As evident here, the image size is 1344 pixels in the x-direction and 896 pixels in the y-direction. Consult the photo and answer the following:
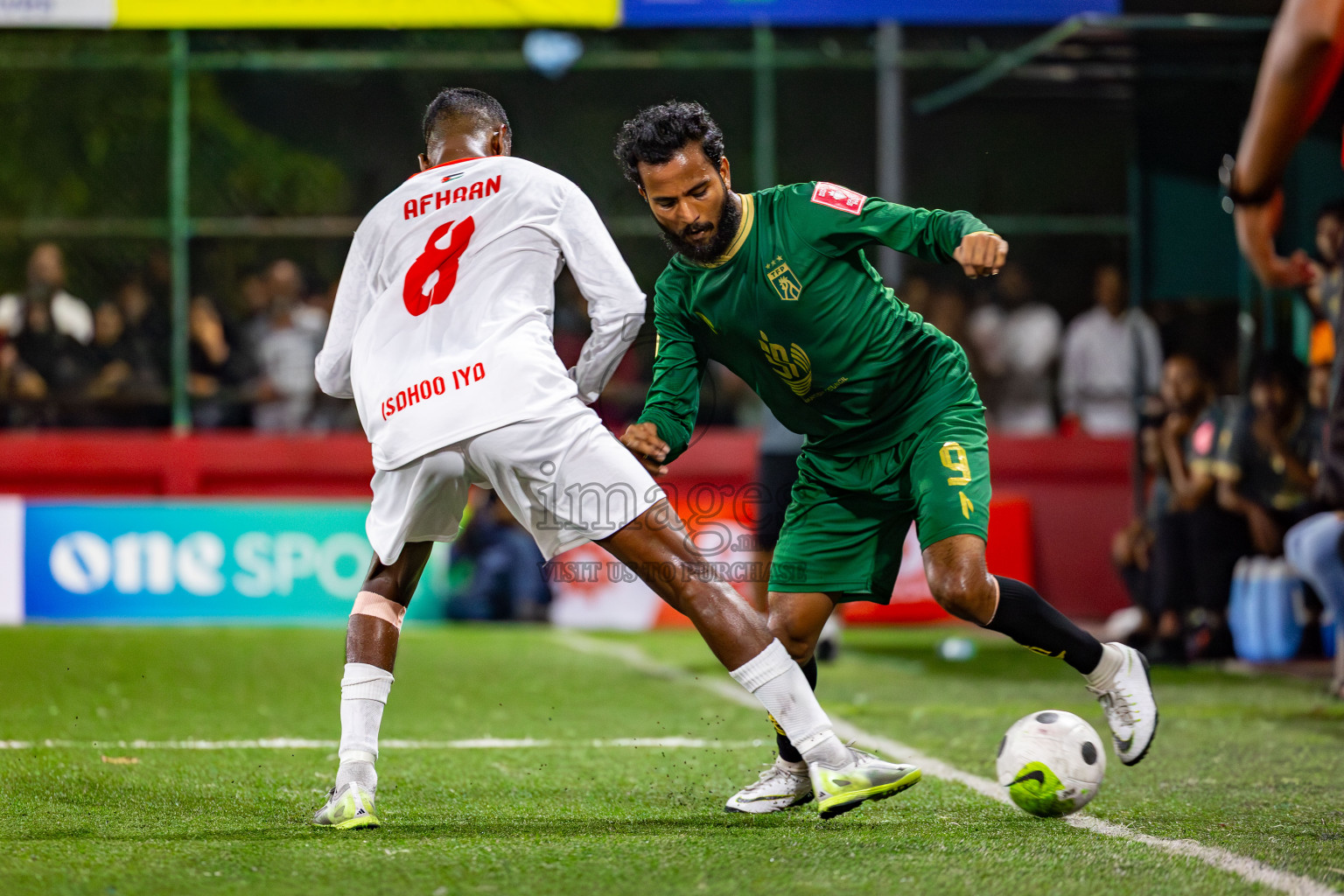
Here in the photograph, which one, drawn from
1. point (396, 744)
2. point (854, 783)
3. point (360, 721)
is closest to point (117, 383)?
point (396, 744)

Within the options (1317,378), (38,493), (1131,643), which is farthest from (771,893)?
(38,493)

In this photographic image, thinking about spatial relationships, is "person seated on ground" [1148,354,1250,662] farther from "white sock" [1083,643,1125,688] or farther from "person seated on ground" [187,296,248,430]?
"person seated on ground" [187,296,248,430]

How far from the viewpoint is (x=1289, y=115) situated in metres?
2.82

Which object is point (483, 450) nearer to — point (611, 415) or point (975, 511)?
point (975, 511)

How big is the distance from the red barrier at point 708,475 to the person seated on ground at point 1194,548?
3.31 meters

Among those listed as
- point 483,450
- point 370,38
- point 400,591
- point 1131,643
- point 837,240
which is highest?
point 370,38

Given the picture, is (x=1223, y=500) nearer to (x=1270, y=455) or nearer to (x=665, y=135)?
(x=1270, y=455)

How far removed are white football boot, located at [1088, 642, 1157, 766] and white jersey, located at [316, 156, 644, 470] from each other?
1707 mm

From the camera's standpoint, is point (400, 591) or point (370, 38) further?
point (370, 38)

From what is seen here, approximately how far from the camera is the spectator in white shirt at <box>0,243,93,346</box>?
13180mm

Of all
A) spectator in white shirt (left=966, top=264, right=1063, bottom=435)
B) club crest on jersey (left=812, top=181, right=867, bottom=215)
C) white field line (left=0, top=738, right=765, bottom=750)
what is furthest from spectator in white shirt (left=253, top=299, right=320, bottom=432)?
club crest on jersey (left=812, top=181, right=867, bottom=215)

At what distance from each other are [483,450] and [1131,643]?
21.4 feet

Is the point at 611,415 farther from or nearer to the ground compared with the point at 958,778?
farther from the ground

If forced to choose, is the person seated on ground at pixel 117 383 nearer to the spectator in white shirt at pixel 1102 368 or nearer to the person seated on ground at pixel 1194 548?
the spectator in white shirt at pixel 1102 368
